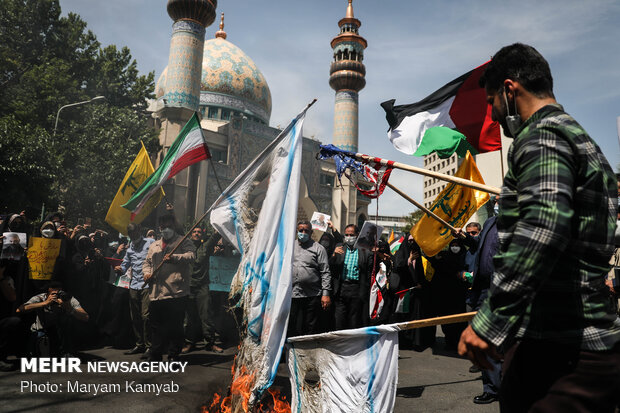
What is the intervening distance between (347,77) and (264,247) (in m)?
35.5

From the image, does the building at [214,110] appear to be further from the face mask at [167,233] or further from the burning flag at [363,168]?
the burning flag at [363,168]

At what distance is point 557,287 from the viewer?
1330mm

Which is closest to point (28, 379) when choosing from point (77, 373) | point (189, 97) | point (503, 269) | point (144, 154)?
point (77, 373)

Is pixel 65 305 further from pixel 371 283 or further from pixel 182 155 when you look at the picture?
pixel 371 283

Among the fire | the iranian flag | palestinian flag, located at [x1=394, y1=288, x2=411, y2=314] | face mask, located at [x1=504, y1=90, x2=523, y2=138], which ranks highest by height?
the iranian flag

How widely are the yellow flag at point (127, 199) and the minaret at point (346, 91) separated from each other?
27.0 m

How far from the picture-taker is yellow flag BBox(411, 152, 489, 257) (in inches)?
207

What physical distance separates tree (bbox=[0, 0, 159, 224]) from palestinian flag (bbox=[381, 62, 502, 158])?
41.6ft

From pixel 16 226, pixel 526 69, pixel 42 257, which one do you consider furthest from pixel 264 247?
pixel 16 226

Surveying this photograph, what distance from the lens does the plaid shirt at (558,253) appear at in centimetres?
127

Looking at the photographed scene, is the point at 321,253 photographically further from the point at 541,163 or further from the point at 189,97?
the point at 189,97

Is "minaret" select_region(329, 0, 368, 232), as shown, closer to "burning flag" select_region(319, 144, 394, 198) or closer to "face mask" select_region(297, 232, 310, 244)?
"face mask" select_region(297, 232, 310, 244)

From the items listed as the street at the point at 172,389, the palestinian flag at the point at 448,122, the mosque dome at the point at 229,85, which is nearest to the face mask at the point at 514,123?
the street at the point at 172,389

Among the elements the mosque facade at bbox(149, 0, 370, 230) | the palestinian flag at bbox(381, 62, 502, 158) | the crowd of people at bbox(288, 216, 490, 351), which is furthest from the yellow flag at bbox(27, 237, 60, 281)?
the mosque facade at bbox(149, 0, 370, 230)
